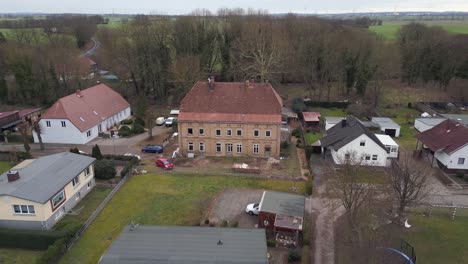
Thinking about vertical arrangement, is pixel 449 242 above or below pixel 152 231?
below

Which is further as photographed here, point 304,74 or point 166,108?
point 304,74

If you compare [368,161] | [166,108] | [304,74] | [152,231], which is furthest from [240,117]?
[304,74]

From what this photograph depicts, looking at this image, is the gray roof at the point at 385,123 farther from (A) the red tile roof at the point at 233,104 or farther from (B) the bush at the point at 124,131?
(B) the bush at the point at 124,131

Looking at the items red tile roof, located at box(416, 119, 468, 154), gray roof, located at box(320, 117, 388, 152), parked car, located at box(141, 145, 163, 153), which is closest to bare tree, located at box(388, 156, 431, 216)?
gray roof, located at box(320, 117, 388, 152)

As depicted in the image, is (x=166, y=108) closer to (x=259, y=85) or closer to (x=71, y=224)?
(x=259, y=85)

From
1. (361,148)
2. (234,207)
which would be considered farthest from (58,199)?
(361,148)

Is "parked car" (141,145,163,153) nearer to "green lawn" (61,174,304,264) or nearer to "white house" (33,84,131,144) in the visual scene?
"green lawn" (61,174,304,264)
